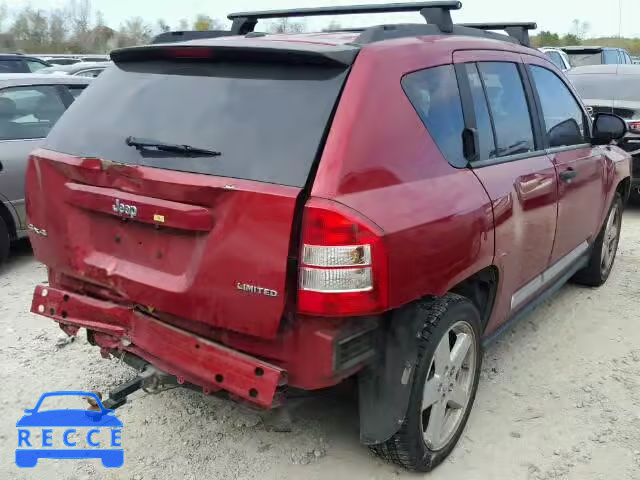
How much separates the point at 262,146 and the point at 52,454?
1835mm

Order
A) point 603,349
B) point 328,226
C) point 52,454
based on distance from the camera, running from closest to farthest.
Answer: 1. point 328,226
2. point 52,454
3. point 603,349

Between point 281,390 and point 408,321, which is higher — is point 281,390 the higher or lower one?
the lower one

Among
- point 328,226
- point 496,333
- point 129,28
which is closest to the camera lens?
point 328,226

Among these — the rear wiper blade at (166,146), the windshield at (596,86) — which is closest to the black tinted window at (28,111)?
the rear wiper blade at (166,146)

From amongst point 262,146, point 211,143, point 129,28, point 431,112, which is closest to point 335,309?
point 262,146

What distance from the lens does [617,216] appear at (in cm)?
543

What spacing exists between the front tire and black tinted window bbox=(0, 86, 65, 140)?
4.50m

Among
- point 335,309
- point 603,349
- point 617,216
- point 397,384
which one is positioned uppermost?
point 335,309

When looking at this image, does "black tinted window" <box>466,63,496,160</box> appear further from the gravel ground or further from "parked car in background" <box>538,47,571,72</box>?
"parked car in background" <box>538,47,571,72</box>

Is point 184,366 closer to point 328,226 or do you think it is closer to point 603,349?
point 328,226

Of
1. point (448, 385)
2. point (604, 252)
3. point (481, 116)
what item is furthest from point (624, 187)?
point (448, 385)

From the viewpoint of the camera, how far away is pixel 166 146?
2.53m

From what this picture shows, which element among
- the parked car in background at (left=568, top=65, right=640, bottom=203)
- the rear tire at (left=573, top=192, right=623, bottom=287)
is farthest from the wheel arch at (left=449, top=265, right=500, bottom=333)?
the parked car in background at (left=568, top=65, right=640, bottom=203)

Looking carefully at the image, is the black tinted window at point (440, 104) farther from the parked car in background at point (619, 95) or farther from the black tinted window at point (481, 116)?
the parked car in background at point (619, 95)
